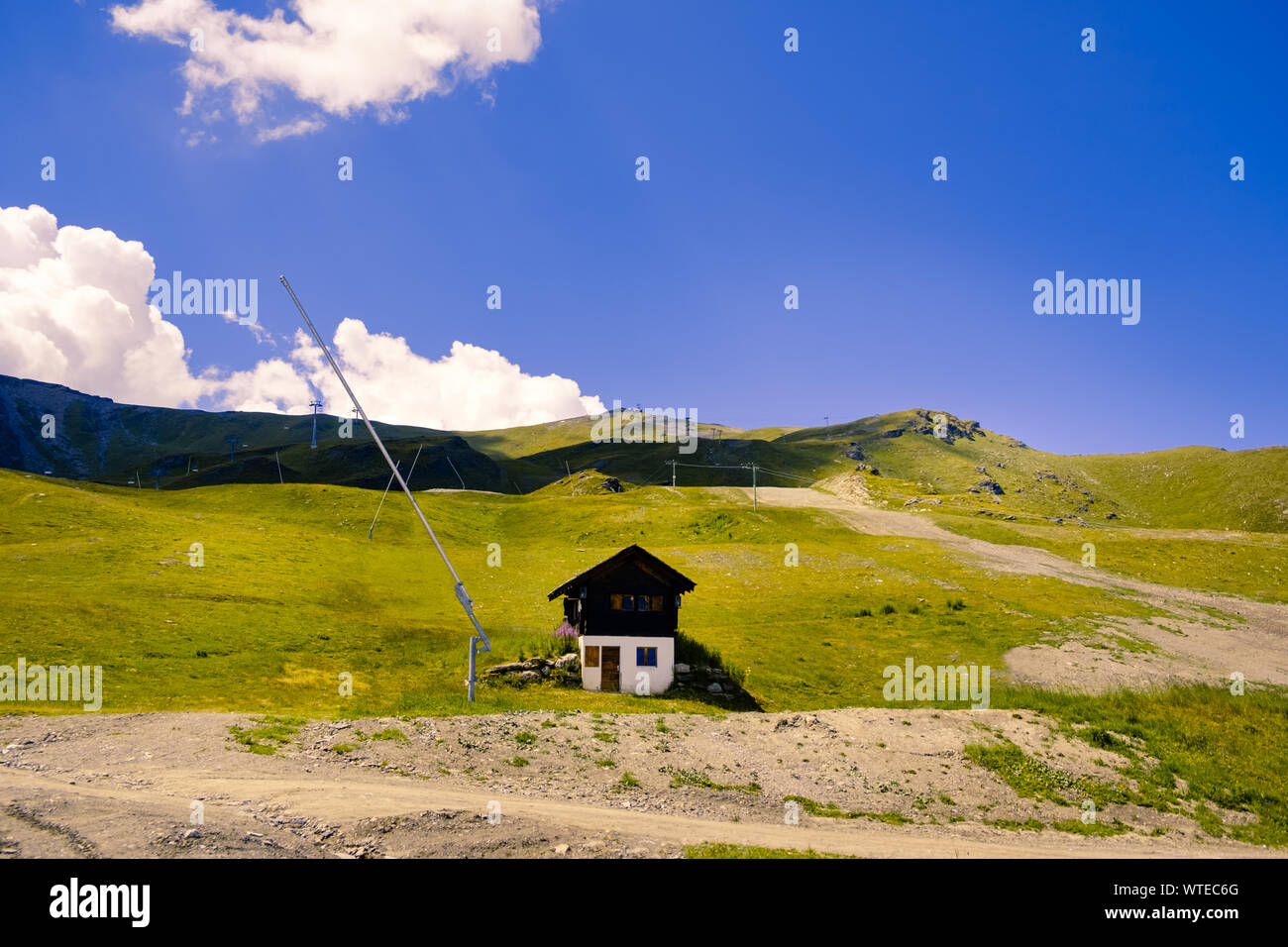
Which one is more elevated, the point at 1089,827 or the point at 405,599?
the point at 405,599

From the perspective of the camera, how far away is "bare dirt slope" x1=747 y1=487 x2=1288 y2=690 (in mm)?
50719

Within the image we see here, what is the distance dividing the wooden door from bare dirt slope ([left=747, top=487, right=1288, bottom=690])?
3164 cm

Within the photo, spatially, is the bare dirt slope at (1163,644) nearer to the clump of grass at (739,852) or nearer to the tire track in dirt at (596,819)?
the tire track in dirt at (596,819)

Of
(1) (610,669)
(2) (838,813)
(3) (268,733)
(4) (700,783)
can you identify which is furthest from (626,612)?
(3) (268,733)

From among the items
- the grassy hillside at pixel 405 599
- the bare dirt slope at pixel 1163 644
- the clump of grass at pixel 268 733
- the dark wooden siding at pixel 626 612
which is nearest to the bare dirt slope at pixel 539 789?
the clump of grass at pixel 268 733

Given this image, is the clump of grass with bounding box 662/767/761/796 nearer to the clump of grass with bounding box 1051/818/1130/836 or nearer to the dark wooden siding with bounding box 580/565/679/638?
the clump of grass with bounding box 1051/818/1130/836

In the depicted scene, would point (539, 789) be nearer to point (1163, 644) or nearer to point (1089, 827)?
point (1089, 827)

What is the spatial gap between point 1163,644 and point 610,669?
53.3 metres

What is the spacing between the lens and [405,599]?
68938mm

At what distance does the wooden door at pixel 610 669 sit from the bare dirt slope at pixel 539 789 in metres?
7.47

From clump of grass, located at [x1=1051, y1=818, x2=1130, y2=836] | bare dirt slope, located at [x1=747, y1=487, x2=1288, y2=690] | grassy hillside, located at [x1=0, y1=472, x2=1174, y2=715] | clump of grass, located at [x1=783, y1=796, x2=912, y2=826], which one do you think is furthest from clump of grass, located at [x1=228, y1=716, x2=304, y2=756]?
bare dirt slope, located at [x1=747, y1=487, x2=1288, y2=690]

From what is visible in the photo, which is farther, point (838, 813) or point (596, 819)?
point (838, 813)

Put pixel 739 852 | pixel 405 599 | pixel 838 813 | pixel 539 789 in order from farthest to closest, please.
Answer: pixel 405 599
pixel 838 813
pixel 539 789
pixel 739 852
